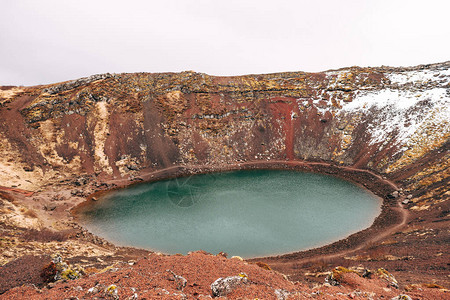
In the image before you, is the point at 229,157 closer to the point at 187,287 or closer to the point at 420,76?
the point at 187,287

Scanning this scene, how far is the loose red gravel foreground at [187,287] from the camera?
452 inches

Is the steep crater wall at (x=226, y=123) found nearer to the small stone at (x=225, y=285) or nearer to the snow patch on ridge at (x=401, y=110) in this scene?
the snow patch on ridge at (x=401, y=110)

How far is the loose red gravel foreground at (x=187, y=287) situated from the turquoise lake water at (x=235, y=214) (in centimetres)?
1735

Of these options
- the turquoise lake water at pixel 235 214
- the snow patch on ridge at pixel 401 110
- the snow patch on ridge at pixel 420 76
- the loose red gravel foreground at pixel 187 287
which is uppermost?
the snow patch on ridge at pixel 420 76

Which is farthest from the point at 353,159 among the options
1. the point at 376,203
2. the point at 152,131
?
the point at 152,131

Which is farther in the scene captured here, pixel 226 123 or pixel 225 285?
pixel 226 123

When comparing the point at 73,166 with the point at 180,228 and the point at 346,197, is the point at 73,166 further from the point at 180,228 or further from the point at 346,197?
the point at 346,197

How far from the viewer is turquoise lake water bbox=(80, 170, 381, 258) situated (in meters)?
34.2

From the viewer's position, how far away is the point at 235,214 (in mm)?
41688

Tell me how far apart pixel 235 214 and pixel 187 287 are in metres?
29.0

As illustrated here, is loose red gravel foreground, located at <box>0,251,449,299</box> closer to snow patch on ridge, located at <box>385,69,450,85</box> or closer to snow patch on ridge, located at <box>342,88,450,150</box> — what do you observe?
snow patch on ridge, located at <box>342,88,450,150</box>

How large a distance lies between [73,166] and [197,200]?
33859mm

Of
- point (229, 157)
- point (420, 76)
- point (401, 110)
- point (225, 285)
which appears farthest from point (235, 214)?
point (420, 76)

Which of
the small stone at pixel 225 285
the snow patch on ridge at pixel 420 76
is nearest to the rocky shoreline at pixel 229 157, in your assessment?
the small stone at pixel 225 285
